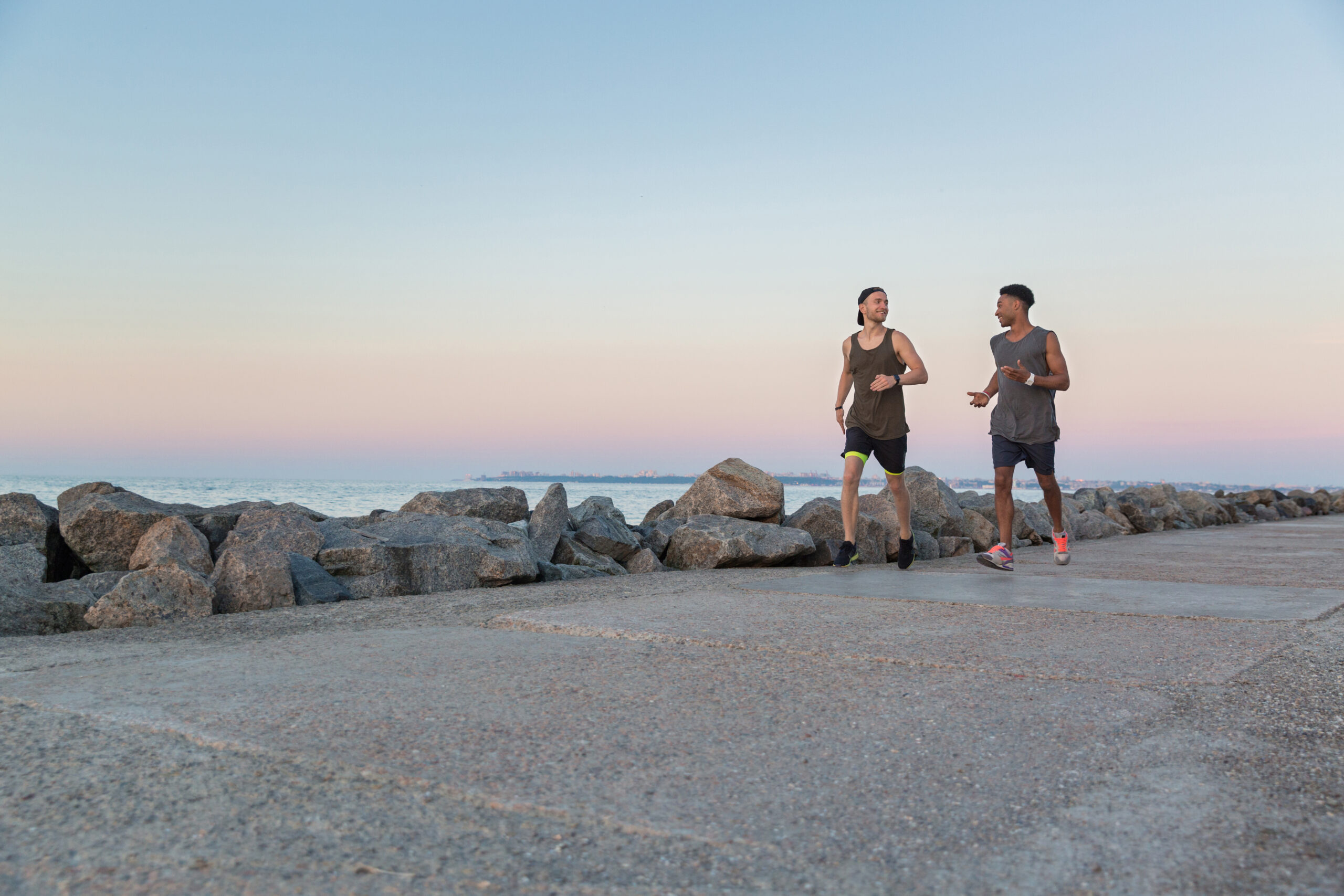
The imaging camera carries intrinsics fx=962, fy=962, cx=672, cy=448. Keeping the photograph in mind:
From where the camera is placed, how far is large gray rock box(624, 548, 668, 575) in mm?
6324

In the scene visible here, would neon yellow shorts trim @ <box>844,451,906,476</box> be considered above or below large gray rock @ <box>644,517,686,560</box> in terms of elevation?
above

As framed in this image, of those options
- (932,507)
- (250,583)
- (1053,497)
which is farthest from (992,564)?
(250,583)

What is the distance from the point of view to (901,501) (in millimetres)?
6020

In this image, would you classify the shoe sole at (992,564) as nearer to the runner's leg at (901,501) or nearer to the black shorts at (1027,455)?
the runner's leg at (901,501)

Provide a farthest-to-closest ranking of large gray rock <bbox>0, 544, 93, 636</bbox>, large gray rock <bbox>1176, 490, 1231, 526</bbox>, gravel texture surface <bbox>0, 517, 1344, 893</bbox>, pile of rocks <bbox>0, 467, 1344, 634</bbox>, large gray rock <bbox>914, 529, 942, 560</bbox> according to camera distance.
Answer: large gray rock <bbox>1176, 490, 1231, 526</bbox> < large gray rock <bbox>914, 529, 942, 560</bbox> < pile of rocks <bbox>0, 467, 1344, 634</bbox> < large gray rock <bbox>0, 544, 93, 636</bbox> < gravel texture surface <bbox>0, 517, 1344, 893</bbox>

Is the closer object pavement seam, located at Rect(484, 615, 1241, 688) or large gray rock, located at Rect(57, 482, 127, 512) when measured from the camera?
pavement seam, located at Rect(484, 615, 1241, 688)

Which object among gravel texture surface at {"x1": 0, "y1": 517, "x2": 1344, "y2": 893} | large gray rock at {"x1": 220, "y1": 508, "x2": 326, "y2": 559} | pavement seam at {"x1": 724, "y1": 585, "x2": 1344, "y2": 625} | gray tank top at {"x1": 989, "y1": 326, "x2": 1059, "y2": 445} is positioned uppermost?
gray tank top at {"x1": 989, "y1": 326, "x2": 1059, "y2": 445}

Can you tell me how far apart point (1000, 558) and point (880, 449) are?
103 centimetres

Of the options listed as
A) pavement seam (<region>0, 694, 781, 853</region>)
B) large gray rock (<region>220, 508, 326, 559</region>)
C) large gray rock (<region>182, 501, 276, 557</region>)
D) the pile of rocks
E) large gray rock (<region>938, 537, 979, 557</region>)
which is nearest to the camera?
pavement seam (<region>0, 694, 781, 853</region>)

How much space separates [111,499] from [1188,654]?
5972mm

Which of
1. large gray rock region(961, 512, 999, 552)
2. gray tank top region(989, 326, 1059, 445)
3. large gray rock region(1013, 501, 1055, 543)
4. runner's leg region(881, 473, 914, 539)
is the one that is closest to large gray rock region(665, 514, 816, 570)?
runner's leg region(881, 473, 914, 539)

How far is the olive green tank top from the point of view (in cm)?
608

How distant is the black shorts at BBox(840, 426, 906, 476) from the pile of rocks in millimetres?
661

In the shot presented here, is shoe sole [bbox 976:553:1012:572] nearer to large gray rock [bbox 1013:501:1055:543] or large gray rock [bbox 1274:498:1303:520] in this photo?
large gray rock [bbox 1013:501:1055:543]
